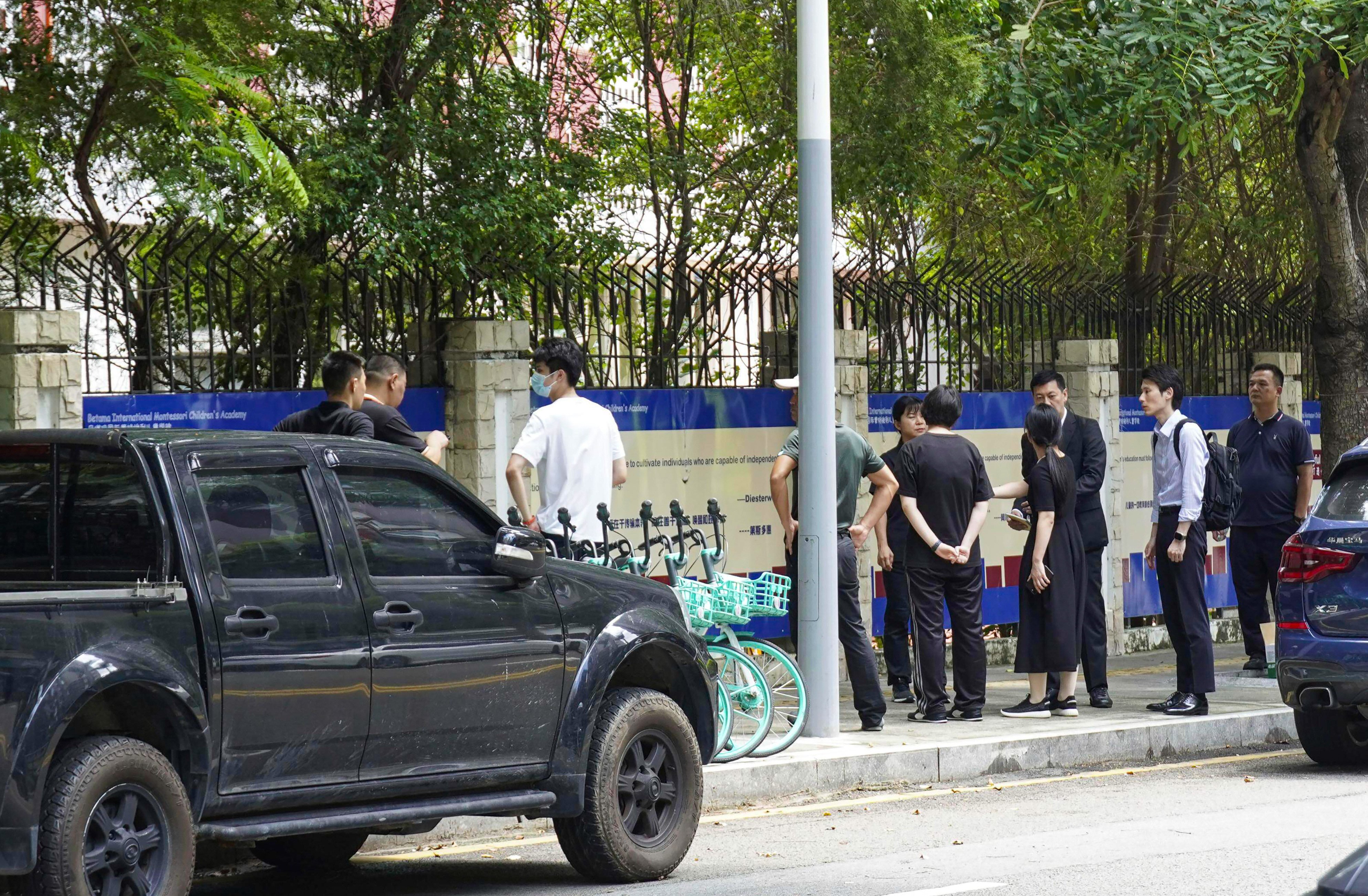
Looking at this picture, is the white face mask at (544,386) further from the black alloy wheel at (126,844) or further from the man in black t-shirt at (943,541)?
the black alloy wheel at (126,844)

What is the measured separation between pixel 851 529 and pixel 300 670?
203 inches

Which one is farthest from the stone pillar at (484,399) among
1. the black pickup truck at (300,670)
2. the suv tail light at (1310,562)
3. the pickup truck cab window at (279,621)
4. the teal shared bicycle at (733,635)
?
the pickup truck cab window at (279,621)

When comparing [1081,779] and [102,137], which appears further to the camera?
[102,137]

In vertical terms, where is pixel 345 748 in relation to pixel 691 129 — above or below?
below

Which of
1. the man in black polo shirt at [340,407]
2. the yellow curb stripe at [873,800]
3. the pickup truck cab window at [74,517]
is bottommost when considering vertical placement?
the yellow curb stripe at [873,800]

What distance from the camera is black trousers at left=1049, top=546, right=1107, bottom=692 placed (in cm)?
1160

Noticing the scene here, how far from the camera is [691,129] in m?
17.4

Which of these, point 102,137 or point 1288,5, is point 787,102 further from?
point 102,137

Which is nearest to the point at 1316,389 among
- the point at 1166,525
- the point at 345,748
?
the point at 1166,525

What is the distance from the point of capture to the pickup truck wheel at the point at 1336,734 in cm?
994

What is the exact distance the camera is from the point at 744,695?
9.45 meters

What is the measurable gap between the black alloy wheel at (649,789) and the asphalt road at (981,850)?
213mm

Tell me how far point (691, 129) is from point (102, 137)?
7.70 metres

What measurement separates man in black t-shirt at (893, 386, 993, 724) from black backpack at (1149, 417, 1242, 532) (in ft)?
4.55
